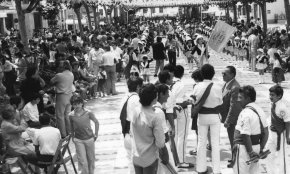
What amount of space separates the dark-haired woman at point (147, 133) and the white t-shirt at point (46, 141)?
7.08 ft

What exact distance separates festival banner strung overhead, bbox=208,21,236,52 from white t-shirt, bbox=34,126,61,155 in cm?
479

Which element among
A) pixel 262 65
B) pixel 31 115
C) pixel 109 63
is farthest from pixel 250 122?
pixel 262 65

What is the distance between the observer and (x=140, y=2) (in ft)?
197

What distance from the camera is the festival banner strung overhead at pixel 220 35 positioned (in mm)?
11413

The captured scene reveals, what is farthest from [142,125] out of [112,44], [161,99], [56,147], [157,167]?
[112,44]

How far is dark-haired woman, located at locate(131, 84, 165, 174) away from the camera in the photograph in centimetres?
589

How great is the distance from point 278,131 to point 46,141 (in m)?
3.20

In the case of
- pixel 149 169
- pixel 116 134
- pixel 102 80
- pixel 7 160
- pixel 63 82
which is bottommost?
pixel 116 134

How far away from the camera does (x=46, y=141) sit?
787 cm

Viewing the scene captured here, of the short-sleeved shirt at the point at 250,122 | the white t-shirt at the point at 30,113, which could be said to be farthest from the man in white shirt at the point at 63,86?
the short-sleeved shirt at the point at 250,122

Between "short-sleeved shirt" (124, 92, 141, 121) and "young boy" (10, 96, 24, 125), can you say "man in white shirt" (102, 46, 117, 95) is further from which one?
"short-sleeved shirt" (124, 92, 141, 121)

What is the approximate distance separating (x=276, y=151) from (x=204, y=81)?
1.47 m

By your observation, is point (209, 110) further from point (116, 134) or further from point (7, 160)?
point (116, 134)

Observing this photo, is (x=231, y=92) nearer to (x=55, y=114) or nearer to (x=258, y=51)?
(x=55, y=114)
